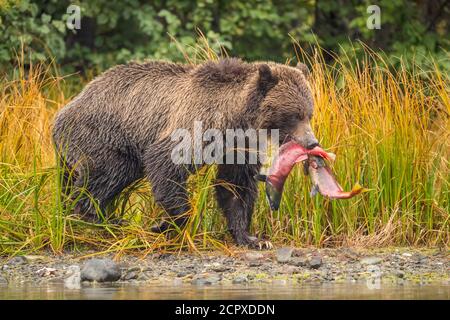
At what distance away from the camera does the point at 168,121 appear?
8.79 metres

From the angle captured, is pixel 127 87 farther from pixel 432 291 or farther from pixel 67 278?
pixel 432 291

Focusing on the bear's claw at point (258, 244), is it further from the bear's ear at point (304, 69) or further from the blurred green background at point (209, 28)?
the blurred green background at point (209, 28)

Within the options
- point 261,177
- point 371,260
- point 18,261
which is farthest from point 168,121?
point 371,260

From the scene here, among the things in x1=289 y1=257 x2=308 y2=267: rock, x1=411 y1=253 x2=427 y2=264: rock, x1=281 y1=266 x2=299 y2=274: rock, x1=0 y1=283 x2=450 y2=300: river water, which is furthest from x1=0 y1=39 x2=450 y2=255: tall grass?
x1=0 y1=283 x2=450 y2=300: river water

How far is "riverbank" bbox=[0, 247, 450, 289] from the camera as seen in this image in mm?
7535

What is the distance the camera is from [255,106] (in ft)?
27.7

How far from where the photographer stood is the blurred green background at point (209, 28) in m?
13.5

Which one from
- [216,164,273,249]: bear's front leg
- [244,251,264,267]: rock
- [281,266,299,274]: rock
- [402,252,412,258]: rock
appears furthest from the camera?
[216,164,273,249]: bear's front leg

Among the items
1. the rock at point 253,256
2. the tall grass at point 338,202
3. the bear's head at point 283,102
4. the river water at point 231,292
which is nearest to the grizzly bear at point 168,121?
the bear's head at point 283,102

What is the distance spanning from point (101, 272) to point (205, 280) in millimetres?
758

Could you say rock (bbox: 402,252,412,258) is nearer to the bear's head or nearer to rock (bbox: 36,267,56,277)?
the bear's head

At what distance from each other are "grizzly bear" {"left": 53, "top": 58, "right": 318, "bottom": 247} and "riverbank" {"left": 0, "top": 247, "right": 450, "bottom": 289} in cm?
53

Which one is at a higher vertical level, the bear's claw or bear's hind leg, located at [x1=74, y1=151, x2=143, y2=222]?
bear's hind leg, located at [x1=74, y1=151, x2=143, y2=222]
